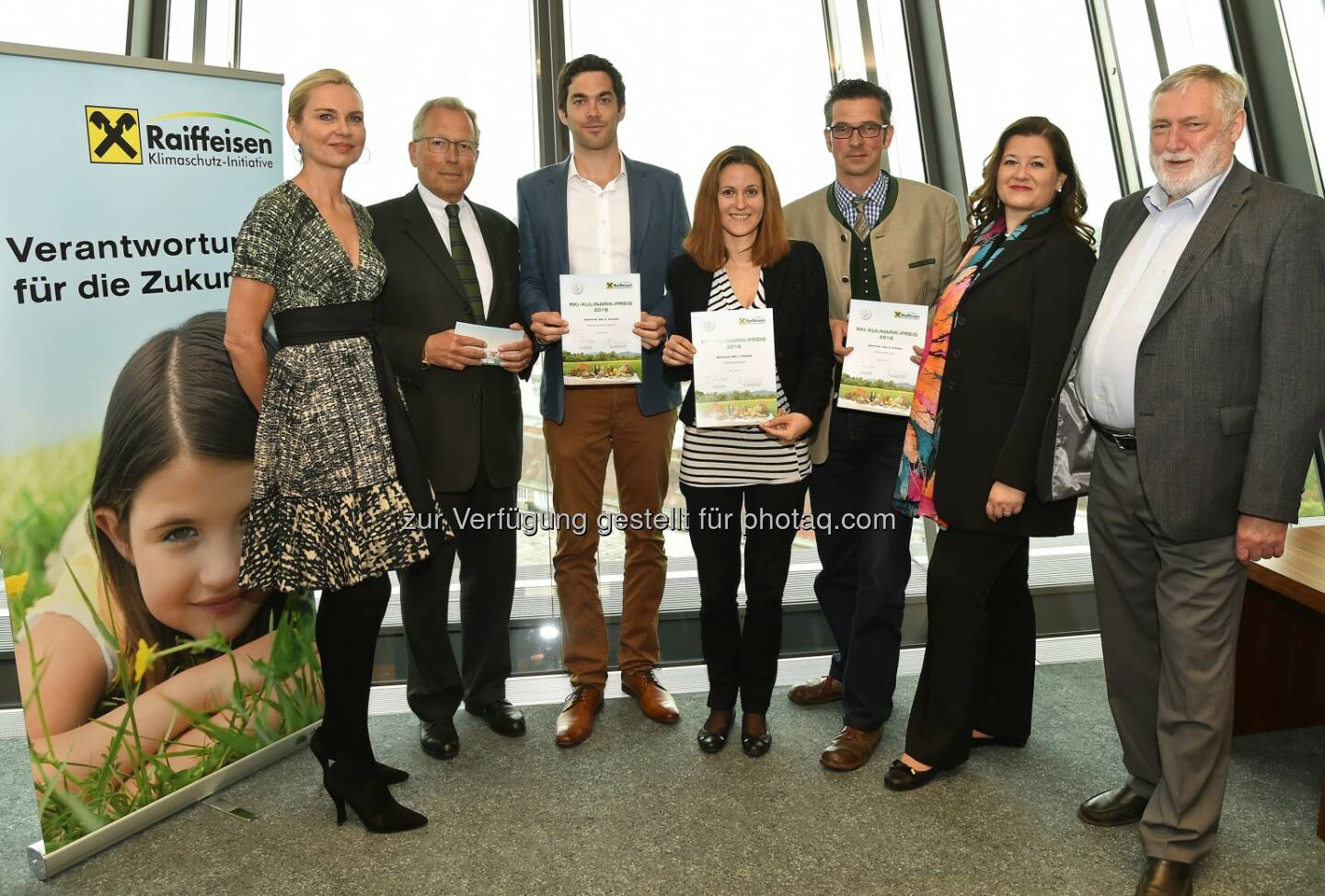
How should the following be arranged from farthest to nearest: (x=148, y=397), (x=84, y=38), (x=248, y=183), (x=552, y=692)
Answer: (x=84, y=38), (x=552, y=692), (x=248, y=183), (x=148, y=397)

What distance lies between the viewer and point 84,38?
3.80 metres

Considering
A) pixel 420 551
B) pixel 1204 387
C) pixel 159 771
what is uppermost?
pixel 1204 387

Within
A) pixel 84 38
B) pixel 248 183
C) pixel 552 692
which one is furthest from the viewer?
pixel 84 38

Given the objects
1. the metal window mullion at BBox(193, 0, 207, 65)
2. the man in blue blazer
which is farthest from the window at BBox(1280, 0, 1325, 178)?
the metal window mullion at BBox(193, 0, 207, 65)

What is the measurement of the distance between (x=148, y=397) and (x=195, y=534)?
0.39 metres

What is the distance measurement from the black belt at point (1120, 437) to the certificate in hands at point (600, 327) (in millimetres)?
1263

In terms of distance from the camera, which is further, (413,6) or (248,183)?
Answer: (413,6)

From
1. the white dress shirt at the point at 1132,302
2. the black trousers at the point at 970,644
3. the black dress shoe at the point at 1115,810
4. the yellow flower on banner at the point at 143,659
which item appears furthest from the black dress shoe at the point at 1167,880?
the yellow flower on banner at the point at 143,659

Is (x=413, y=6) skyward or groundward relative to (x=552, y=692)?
skyward

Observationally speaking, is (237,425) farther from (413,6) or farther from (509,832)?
(413,6)

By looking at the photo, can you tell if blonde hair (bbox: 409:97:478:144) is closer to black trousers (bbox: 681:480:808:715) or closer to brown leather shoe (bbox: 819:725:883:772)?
black trousers (bbox: 681:480:808:715)

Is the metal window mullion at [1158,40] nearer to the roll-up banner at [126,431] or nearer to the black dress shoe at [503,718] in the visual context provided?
the roll-up banner at [126,431]

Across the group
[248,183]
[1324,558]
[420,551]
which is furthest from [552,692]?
[1324,558]

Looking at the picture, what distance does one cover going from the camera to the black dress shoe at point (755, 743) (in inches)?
115
